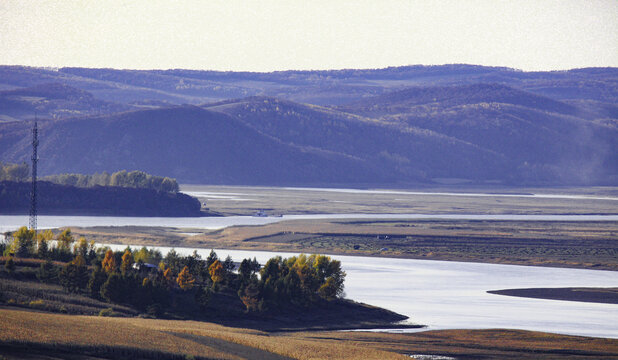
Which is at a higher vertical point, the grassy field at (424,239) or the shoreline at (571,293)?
the shoreline at (571,293)

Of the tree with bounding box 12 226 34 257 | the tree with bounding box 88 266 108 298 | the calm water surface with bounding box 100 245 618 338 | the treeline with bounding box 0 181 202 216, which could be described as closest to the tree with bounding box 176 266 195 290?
the tree with bounding box 88 266 108 298

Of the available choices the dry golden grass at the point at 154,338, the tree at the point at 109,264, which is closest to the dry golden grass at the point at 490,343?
the dry golden grass at the point at 154,338

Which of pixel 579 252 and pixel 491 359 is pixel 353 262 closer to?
pixel 579 252

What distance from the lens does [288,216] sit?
160 m

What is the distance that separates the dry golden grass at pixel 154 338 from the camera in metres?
45.9

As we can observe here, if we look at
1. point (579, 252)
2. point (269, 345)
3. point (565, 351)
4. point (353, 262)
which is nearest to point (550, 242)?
point (579, 252)

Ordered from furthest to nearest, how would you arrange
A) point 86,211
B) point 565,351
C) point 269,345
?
point 86,211 → point 565,351 → point 269,345

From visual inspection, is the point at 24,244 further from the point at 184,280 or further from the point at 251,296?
the point at 251,296

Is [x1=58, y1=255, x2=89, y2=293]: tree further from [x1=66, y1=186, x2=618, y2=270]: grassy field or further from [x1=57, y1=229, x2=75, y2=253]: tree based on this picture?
[x1=66, y1=186, x2=618, y2=270]: grassy field

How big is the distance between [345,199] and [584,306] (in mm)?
121846

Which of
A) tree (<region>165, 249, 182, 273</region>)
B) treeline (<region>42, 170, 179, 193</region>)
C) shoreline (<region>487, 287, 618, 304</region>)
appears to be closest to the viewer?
tree (<region>165, 249, 182, 273</region>)

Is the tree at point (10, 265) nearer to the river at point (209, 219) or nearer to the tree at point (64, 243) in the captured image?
the tree at point (64, 243)

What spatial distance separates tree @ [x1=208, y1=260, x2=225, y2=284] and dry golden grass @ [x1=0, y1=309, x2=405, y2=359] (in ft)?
51.5

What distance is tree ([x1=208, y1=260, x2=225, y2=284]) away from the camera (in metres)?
75.3
